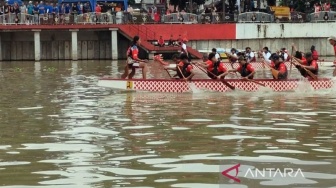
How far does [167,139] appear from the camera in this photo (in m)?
14.8

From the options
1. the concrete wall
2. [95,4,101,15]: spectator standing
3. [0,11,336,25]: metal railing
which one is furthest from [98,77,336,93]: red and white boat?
the concrete wall

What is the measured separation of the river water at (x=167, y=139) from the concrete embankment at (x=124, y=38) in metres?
26.5

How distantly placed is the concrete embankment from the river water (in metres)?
26.5

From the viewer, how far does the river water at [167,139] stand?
1139cm

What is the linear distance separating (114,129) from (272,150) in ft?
12.8

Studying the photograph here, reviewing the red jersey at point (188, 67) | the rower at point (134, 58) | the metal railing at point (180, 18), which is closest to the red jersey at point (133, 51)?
the rower at point (134, 58)

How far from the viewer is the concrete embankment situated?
50.8 m

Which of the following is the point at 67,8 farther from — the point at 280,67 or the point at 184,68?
the point at 280,67

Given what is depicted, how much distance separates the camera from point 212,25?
5247 cm

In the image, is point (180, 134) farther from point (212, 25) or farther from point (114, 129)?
point (212, 25)

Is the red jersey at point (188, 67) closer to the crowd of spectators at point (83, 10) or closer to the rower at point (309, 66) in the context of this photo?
the rower at point (309, 66)

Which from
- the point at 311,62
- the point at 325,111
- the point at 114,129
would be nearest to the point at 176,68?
the point at 311,62

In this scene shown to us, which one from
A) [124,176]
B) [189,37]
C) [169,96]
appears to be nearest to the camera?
[124,176]

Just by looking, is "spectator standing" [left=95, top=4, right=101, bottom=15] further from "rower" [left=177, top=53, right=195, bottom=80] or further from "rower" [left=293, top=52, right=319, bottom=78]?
"rower" [left=177, top=53, right=195, bottom=80]
